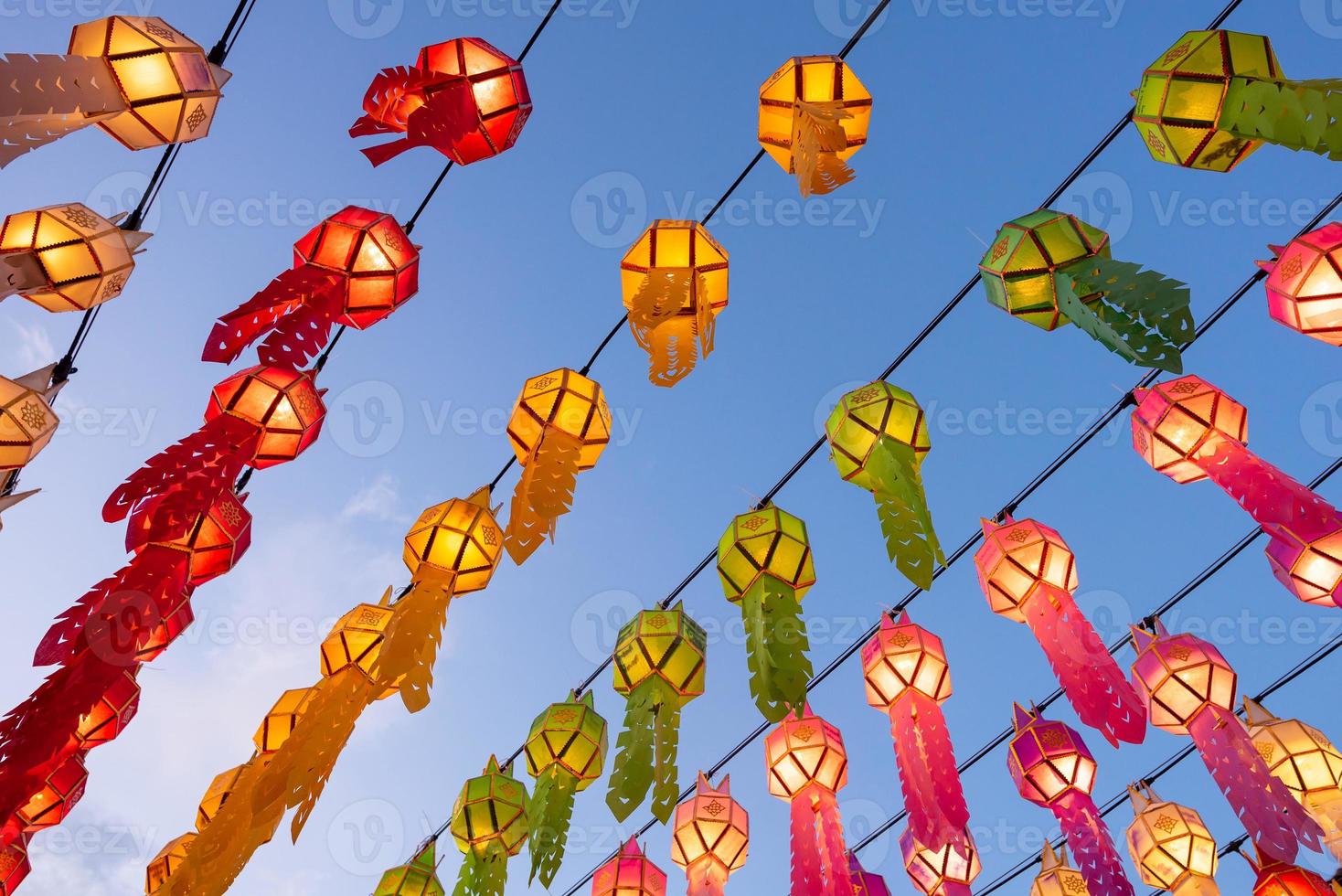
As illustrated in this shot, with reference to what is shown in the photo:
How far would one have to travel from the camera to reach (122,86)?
358 centimetres

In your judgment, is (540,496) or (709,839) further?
(709,839)

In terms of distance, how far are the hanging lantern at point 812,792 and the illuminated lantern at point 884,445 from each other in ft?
3.90

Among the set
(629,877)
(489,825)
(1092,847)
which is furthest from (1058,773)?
(489,825)

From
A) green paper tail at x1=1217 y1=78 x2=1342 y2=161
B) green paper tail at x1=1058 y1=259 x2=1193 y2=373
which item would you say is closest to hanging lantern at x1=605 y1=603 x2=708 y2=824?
green paper tail at x1=1058 y1=259 x2=1193 y2=373

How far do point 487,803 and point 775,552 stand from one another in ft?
8.62

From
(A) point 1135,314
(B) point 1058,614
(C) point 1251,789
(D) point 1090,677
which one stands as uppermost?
(A) point 1135,314

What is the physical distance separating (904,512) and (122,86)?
144 inches

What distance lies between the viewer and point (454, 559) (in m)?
4.63

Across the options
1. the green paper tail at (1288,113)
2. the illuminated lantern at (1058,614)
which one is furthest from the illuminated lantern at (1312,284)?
the illuminated lantern at (1058,614)

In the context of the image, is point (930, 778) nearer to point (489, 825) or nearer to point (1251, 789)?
point (1251, 789)

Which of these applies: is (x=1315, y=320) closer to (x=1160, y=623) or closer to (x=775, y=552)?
(x=1160, y=623)

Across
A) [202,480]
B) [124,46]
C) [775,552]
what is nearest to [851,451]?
[775,552]

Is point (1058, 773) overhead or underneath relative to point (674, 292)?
underneath

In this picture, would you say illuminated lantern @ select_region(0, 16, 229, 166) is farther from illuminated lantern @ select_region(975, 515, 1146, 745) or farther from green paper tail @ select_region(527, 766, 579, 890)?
illuminated lantern @ select_region(975, 515, 1146, 745)
